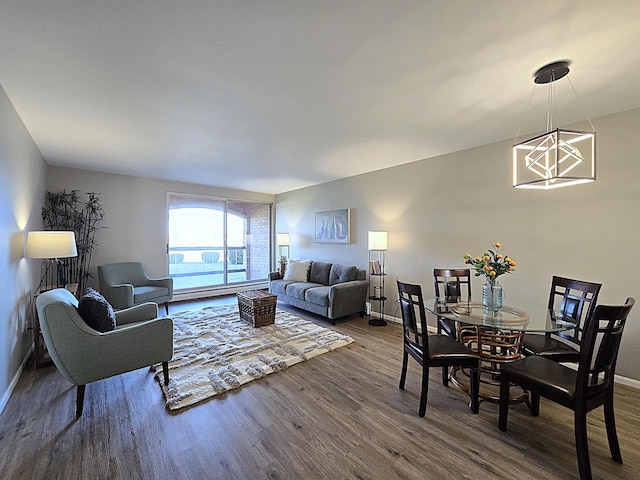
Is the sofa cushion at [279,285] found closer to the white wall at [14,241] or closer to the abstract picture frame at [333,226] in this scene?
the abstract picture frame at [333,226]

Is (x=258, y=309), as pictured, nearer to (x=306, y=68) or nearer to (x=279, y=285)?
(x=279, y=285)

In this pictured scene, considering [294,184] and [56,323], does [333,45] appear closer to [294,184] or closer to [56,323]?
[56,323]

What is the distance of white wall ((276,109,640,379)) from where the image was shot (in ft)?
8.43

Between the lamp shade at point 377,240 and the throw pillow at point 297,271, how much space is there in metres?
1.70

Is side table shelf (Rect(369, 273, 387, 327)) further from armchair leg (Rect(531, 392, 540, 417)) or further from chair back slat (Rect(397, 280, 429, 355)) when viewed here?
armchair leg (Rect(531, 392, 540, 417))

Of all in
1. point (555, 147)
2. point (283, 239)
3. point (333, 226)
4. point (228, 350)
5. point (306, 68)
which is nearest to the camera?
point (555, 147)

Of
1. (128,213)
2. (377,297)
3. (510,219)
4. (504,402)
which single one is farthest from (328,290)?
(128,213)

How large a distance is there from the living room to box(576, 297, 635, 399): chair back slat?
500 millimetres

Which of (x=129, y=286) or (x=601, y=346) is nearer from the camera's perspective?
(x=601, y=346)

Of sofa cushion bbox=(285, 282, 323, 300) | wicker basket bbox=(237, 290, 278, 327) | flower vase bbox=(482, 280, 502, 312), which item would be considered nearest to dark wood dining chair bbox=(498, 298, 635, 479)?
flower vase bbox=(482, 280, 502, 312)

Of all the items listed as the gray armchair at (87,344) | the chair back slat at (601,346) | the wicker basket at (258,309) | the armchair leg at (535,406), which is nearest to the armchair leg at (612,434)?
the chair back slat at (601,346)

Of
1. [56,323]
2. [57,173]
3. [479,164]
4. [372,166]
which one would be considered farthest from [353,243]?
[57,173]

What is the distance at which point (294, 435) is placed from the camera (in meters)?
1.88

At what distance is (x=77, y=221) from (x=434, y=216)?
18.3 ft
